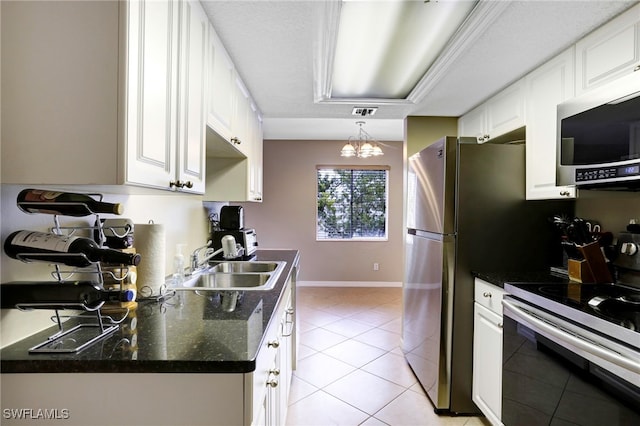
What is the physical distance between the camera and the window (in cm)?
552

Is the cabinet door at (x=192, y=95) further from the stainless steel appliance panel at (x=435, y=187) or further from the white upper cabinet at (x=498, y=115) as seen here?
the white upper cabinet at (x=498, y=115)

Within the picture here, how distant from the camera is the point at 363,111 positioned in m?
2.82

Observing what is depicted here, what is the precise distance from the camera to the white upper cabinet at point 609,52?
1420 mm

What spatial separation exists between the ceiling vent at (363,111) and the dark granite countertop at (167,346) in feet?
6.74

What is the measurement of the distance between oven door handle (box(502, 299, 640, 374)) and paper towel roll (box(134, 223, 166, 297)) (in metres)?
1.65

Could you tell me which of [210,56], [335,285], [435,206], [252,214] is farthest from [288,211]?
[210,56]

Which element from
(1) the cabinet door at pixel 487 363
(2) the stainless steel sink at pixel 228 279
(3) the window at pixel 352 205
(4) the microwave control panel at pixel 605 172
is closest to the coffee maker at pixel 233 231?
(2) the stainless steel sink at pixel 228 279

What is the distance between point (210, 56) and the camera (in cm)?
153

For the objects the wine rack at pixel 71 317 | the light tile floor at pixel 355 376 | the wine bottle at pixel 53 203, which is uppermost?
the wine bottle at pixel 53 203

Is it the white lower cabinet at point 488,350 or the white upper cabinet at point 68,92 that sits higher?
the white upper cabinet at point 68,92

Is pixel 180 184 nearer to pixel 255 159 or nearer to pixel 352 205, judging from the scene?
pixel 255 159

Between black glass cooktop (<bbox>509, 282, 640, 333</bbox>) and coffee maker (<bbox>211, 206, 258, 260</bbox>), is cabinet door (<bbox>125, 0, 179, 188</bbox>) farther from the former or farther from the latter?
black glass cooktop (<bbox>509, 282, 640, 333</bbox>)

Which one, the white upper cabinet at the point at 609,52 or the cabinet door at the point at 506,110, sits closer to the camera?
the white upper cabinet at the point at 609,52

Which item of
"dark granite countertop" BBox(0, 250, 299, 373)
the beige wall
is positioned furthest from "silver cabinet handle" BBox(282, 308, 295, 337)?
the beige wall
